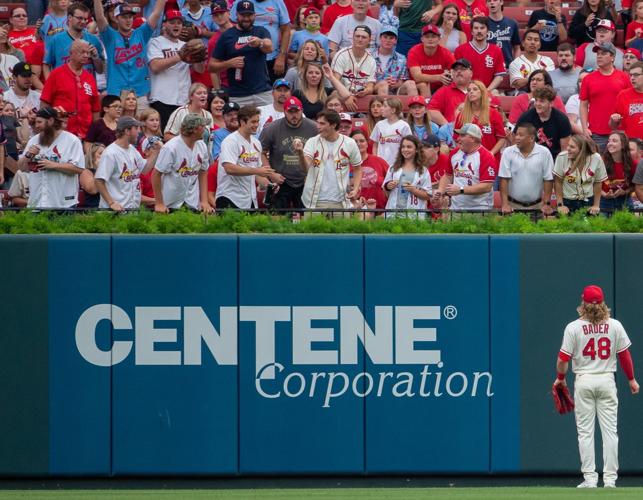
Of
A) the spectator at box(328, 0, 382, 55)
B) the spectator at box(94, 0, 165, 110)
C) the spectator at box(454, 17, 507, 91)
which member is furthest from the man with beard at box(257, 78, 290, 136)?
the spectator at box(454, 17, 507, 91)

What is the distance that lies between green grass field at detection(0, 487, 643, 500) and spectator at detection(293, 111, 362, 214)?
3335 millimetres

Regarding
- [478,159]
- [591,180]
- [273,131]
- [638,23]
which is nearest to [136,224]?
[273,131]

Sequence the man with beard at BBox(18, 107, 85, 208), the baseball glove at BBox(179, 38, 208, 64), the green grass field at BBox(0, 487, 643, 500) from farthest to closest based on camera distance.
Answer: the baseball glove at BBox(179, 38, 208, 64), the man with beard at BBox(18, 107, 85, 208), the green grass field at BBox(0, 487, 643, 500)

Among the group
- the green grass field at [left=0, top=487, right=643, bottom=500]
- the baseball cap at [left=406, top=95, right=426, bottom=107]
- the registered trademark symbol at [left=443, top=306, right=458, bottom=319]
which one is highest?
the baseball cap at [left=406, top=95, right=426, bottom=107]

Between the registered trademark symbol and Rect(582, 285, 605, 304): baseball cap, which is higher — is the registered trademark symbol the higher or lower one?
the lower one

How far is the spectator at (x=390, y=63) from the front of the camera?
17031 mm

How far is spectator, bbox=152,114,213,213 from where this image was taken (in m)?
12.9

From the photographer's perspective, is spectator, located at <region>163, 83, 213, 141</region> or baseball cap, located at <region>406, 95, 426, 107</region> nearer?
spectator, located at <region>163, 83, 213, 141</region>

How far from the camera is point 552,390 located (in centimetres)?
1150

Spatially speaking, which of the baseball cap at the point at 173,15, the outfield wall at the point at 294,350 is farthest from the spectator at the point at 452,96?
the outfield wall at the point at 294,350

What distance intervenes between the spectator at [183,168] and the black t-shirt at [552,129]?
3792 millimetres

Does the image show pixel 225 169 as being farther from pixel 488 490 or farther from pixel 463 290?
pixel 488 490

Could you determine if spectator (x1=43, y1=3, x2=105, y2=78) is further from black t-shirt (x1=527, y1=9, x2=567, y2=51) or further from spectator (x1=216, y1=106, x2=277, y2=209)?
black t-shirt (x1=527, y1=9, x2=567, y2=51)

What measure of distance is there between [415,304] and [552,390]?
1455 millimetres
